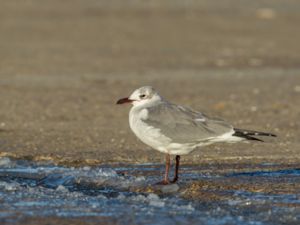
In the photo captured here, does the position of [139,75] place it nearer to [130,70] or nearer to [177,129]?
[130,70]

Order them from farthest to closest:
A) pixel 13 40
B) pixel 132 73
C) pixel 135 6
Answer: pixel 135 6 < pixel 13 40 < pixel 132 73

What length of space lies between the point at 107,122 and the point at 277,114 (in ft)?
7.86

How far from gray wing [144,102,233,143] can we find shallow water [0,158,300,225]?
0.46 meters

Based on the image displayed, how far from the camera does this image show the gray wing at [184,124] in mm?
8719

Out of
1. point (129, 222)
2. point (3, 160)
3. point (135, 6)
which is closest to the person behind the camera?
point (129, 222)

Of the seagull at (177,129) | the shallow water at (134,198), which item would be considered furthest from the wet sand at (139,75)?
the seagull at (177,129)

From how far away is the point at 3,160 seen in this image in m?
10.2

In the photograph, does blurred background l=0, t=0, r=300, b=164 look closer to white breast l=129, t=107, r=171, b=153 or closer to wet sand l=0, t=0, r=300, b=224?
wet sand l=0, t=0, r=300, b=224

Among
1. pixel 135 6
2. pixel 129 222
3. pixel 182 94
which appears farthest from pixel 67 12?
pixel 129 222

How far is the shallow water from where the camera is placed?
7605 mm

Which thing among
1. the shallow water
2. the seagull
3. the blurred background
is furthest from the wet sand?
the seagull

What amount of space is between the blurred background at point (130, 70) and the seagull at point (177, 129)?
1.57 meters

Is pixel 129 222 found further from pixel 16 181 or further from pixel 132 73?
pixel 132 73

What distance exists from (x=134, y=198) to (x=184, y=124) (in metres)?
0.94
